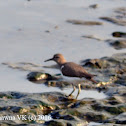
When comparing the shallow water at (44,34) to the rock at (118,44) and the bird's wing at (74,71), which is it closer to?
the rock at (118,44)

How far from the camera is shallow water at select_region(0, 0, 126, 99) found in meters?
10.7

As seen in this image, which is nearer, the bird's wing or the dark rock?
the dark rock

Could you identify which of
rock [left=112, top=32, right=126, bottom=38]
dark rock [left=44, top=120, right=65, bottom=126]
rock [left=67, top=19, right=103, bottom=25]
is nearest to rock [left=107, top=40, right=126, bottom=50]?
rock [left=112, top=32, right=126, bottom=38]

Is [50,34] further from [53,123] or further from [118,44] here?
[53,123]

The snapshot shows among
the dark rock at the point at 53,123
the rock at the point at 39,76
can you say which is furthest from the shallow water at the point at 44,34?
the dark rock at the point at 53,123

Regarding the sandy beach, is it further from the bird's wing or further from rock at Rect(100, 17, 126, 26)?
the bird's wing

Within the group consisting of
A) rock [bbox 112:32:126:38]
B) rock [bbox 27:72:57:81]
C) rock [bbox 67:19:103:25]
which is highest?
rock [bbox 67:19:103:25]

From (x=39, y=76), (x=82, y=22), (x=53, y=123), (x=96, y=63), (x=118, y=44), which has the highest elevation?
(x=82, y=22)

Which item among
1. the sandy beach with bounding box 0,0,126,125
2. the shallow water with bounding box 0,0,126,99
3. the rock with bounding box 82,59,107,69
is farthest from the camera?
the rock with bounding box 82,59,107,69

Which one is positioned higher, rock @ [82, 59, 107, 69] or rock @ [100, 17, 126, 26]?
rock @ [100, 17, 126, 26]

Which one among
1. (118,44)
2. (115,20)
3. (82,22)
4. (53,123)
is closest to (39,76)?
(53,123)

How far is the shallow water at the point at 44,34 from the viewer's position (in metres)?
10.7

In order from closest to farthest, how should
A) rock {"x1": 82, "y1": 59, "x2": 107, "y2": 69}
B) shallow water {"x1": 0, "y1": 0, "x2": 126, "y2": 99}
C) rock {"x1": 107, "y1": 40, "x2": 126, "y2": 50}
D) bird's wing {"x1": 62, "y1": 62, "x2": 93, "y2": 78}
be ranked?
bird's wing {"x1": 62, "y1": 62, "x2": 93, "y2": 78}, shallow water {"x1": 0, "y1": 0, "x2": 126, "y2": 99}, rock {"x1": 82, "y1": 59, "x2": 107, "y2": 69}, rock {"x1": 107, "y1": 40, "x2": 126, "y2": 50}

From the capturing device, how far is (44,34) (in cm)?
1338
